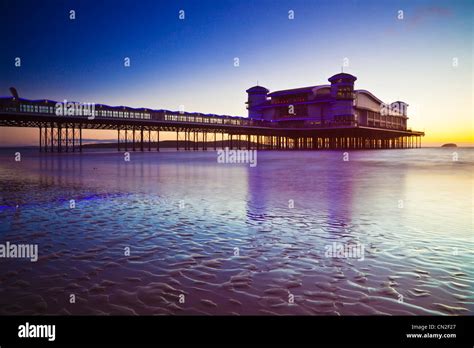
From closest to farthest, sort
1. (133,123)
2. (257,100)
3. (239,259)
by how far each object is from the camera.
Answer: (239,259), (133,123), (257,100)

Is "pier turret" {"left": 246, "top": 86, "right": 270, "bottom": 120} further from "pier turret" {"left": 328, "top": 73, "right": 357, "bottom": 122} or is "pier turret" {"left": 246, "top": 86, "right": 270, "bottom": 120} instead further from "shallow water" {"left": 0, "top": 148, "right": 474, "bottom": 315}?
"shallow water" {"left": 0, "top": 148, "right": 474, "bottom": 315}

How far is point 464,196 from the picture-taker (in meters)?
13.0

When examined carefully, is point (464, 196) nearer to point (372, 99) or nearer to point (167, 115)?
→ point (167, 115)

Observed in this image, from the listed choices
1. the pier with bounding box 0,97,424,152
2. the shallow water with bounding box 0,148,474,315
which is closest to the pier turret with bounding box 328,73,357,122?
the pier with bounding box 0,97,424,152

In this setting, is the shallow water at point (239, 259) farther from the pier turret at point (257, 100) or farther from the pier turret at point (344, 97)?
the pier turret at point (257, 100)

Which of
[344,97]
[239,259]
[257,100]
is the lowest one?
[239,259]

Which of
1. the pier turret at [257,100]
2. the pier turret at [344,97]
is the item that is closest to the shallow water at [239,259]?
the pier turret at [344,97]

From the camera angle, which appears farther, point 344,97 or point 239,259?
point 344,97

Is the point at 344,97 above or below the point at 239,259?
above

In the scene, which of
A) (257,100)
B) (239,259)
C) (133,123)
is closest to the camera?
(239,259)

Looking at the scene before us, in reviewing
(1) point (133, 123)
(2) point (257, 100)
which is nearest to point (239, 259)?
(1) point (133, 123)

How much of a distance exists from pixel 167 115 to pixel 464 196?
67.5m

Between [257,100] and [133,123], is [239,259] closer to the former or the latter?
[133,123]
